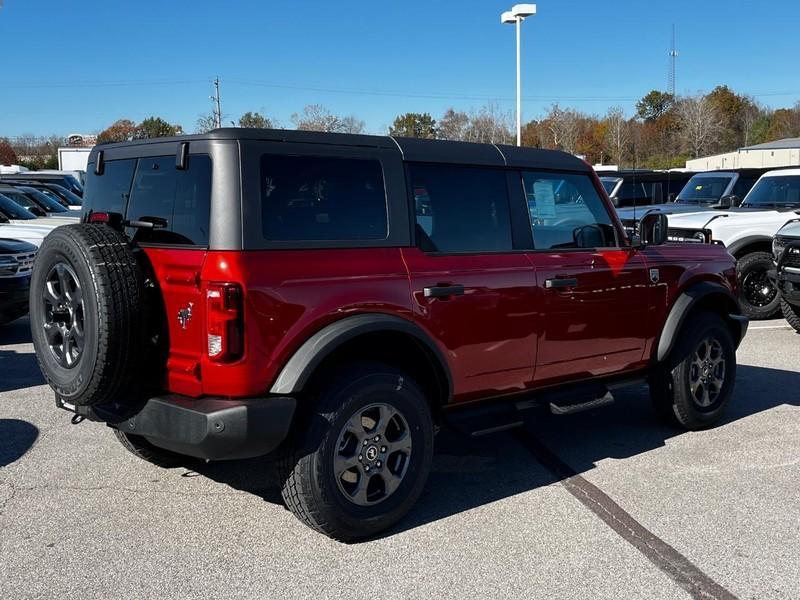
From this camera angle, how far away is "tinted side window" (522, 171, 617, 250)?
5047mm

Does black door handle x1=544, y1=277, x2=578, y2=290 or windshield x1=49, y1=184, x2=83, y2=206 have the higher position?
windshield x1=49, y1=184, x2=83, y2=206

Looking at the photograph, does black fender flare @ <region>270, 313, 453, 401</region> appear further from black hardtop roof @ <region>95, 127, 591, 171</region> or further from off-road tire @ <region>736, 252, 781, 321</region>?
off-road tire @ <region>736, 252, 781, 321</region>

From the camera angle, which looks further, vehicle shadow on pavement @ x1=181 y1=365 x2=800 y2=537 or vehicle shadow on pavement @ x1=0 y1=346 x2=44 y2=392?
vehicle shadow on pavement @ x1=0 y1=346 x2=44 y2=392

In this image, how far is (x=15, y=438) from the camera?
5773 millimetres

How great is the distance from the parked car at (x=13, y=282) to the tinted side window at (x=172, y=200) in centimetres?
541

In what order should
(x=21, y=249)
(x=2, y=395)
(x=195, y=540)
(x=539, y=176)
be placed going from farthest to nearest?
(x=21, y=249) → (x=2, y=395) → (x=539, y=176) → (x=195, y=540)

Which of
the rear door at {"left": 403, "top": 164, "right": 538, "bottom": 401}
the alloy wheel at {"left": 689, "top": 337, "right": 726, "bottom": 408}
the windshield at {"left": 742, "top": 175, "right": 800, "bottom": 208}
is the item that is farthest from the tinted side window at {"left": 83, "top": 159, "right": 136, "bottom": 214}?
the windshield at {"left": 742, "top": 175, "right": 800, "bottom": 208}

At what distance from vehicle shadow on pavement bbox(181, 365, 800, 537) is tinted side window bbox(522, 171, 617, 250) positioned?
1.41 metres

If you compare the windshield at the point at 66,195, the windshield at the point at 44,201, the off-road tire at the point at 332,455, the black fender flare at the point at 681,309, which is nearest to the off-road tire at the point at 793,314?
the black fender flare at the point at 681,309

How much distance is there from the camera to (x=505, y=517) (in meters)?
4.42

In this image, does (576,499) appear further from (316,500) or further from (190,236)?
(190,236)

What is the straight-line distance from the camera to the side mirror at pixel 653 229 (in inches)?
217

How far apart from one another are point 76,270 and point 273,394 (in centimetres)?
111

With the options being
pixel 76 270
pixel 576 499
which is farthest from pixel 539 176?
pixel 76 270
